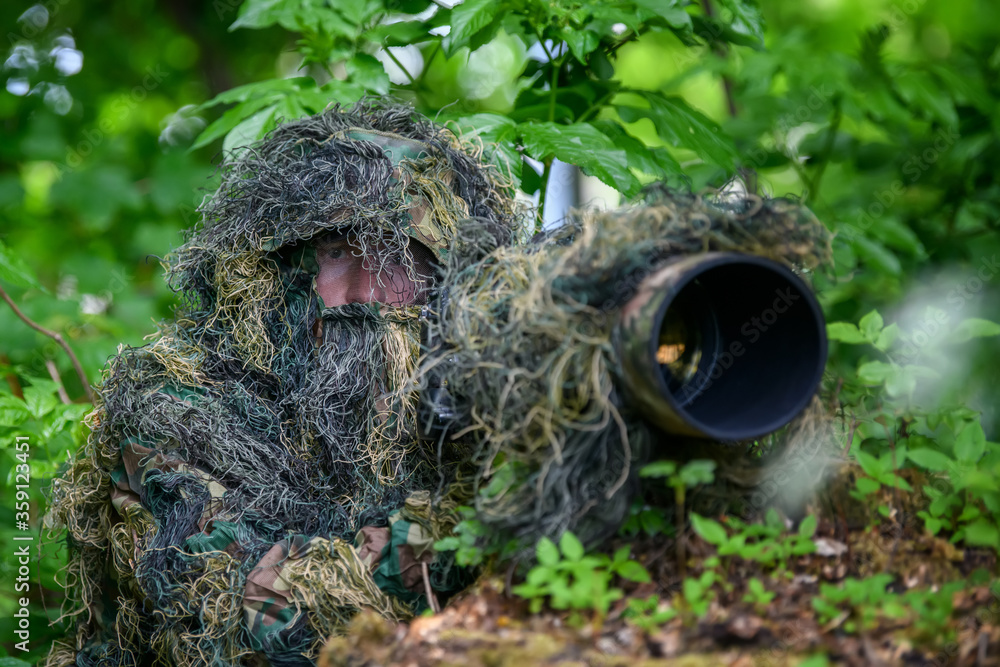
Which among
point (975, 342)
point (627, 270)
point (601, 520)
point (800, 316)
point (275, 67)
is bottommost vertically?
point (975, 342)

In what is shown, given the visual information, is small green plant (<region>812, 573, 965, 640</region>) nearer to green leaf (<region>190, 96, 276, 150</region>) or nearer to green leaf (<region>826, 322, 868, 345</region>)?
green leaf (<region>826, 322, 868, 345</region>)

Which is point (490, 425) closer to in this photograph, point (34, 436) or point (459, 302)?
point (459, 302)

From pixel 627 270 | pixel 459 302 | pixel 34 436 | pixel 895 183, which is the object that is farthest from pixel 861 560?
pixel 895 183

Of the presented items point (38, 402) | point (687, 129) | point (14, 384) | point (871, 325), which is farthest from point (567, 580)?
point (14, 384)

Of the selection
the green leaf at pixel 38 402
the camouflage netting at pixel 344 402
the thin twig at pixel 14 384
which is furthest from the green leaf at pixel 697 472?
the thin twig at pixel 14 384

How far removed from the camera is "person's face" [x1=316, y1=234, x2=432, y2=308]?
6.20 feet

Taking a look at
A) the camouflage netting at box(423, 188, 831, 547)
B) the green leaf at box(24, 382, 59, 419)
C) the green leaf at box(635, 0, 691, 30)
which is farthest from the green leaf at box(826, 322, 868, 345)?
the green leaf at box(24, 382, 59, 419)

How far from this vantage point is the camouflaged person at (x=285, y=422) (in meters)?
1.60

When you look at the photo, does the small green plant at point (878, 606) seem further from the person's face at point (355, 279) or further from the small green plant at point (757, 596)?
the person's face at point (355, 279)

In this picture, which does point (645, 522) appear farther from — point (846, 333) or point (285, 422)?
point (285, 422)

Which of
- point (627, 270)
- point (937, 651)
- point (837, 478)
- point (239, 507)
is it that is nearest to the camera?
point (937, 651)

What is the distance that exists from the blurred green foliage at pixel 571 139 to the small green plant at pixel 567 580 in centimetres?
57

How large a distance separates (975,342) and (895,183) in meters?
1.07

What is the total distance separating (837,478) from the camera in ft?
4.92
